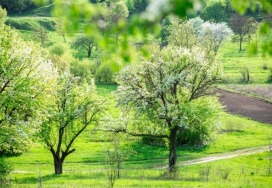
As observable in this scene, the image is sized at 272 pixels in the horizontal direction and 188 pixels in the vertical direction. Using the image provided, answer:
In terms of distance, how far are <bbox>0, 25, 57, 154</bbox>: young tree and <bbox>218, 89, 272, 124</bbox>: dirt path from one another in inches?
1288

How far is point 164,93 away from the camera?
30.7m

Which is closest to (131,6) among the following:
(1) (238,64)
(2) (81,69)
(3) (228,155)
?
(1) (238,64)

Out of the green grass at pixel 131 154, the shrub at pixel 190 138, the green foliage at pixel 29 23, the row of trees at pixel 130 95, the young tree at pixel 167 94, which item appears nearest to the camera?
the row of trees at pixel 130 95

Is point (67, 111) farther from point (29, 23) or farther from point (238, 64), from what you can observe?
point (29, 23)

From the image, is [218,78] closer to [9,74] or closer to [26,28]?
[9,74]

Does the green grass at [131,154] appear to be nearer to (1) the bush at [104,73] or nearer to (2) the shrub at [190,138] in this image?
(2) the shrub at [190,138]

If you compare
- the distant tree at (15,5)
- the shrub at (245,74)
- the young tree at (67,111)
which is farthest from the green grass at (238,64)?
the distant tree at (15,5)

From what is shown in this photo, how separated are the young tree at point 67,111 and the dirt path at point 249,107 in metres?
25.8

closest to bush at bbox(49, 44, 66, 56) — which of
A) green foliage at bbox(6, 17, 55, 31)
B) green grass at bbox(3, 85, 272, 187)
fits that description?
green foliage at bbox(6, 17, 55, 31)

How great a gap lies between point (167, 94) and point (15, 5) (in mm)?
130980

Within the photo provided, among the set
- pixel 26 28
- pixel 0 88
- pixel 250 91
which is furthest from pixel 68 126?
pixel 26 28

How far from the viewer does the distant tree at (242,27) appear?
112 meters

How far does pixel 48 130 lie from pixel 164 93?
34.3 ft

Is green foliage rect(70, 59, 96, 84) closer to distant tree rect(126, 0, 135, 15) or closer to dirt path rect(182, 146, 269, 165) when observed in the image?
dirt path rect(182, 146, 269, 165)
